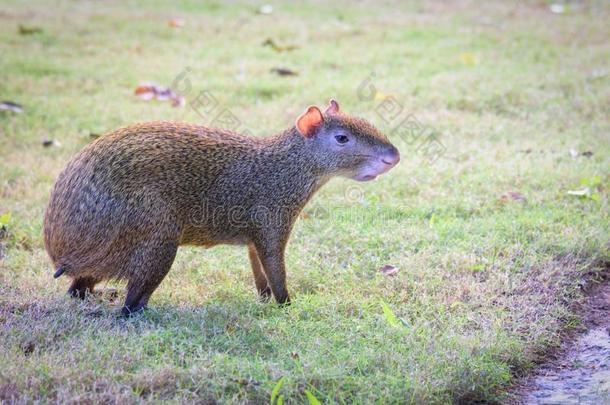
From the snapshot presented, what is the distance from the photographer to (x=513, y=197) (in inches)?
240

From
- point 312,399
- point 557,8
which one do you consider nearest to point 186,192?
point 312,399

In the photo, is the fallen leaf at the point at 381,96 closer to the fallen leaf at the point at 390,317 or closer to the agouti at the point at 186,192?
the agouti at the point at 186,192

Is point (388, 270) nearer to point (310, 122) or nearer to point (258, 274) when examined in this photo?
point (258, 274)

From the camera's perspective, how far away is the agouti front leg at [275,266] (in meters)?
4.62

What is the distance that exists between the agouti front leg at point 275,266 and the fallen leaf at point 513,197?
2107 mm

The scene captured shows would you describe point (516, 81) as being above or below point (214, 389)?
above

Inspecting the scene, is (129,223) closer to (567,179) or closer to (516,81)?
(567,179)

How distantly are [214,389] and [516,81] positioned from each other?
6.24 metres

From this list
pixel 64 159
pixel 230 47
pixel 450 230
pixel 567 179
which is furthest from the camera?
pixel 230 47

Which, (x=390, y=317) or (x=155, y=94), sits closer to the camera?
(x=390, y=317)

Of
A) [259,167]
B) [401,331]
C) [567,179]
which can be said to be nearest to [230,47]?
[567,179]

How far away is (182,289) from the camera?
4797 millimetres

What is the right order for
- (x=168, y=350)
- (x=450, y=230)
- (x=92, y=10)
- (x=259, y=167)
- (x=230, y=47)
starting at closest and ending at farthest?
(x=168, y=350) → (x=259, y=167) → (x=450, y=230) → (x=230, y=47) → (x=92, y=10)

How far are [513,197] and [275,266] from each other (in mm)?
2251
